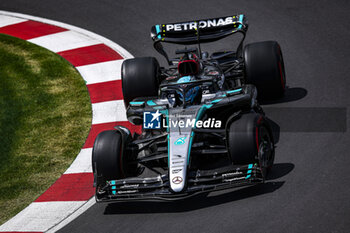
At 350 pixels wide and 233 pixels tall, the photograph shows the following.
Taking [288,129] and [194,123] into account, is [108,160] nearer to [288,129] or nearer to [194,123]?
[194,123]

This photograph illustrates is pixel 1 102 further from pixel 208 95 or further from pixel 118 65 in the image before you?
pixel 208 95

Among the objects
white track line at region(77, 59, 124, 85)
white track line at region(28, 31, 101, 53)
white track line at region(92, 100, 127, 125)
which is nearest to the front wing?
white track line at region(92, 100, 127, 125)

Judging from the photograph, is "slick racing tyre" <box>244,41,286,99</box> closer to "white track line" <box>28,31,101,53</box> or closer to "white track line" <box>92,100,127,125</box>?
"white track line" <box>92,100,127,125</box>

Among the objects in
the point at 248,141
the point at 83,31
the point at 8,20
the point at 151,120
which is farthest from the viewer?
the point at 8,20

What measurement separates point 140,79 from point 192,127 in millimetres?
2053

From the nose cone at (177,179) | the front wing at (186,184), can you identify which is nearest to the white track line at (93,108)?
the front wing at (186,184)

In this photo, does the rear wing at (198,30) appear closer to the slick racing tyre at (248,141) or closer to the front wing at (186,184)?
the slick racing tyre at (248,141)

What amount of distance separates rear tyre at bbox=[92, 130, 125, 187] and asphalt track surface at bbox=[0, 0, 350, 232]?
1.35 feet

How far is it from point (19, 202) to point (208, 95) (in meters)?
2.84

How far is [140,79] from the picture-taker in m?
8.26

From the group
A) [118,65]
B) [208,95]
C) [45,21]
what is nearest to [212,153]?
[208,95]

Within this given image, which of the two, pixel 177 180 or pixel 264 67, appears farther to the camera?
pixel 264 67

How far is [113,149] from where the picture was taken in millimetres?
6441

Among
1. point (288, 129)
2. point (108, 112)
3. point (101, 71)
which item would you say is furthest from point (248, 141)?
point (101, 71)
